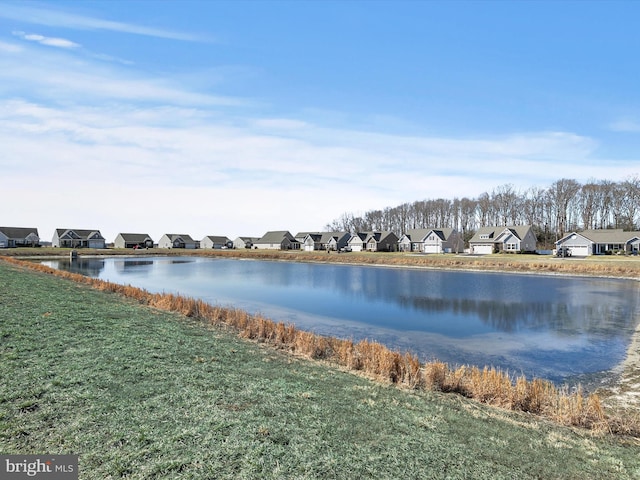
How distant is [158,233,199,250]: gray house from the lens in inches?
4400

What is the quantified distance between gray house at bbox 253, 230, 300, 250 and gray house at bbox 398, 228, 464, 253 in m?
32.9

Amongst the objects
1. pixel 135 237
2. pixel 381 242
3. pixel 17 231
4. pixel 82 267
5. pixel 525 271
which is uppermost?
pixel 17 231

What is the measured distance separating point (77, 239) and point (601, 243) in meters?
102

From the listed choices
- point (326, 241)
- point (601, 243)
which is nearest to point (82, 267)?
point (326, 241)

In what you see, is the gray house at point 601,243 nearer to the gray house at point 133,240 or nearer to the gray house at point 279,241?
the gray house at point 279,241

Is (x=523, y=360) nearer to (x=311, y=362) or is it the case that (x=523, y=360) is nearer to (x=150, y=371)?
(x=311, y=362)

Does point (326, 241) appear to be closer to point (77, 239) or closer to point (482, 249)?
point (482, 249)

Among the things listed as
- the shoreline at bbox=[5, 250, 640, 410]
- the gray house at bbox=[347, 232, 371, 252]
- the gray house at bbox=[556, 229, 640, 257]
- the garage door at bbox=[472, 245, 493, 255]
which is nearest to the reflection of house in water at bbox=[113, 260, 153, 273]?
the shoreline at bbox=[5, 250, 640, 410]

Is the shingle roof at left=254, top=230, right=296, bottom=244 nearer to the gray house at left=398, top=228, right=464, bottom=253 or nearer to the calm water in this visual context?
the gray house at left=398, top=228, right=464, bottom=253

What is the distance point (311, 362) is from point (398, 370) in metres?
2.09

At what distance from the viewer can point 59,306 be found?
12.6 meters

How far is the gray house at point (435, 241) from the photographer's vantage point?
253 feet

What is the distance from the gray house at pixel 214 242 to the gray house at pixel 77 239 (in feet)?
108

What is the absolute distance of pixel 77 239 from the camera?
89.5 m
